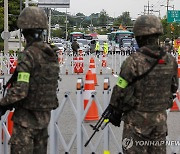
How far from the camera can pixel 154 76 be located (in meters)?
4.73

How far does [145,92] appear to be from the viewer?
15.5ft

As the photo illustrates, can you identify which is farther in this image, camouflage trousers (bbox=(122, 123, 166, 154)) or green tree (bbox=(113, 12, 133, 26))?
green tree (bbox=(113, 12, 133, 26))

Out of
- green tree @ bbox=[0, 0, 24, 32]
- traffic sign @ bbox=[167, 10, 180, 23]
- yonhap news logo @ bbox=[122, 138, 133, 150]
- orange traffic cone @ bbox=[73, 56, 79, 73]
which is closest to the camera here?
yonhap news logo @ bbox=[122, 138, 133, 150]

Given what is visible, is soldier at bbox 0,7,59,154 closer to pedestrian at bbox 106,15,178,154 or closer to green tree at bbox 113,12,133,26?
pedestrian at bbox 106,15,178,154

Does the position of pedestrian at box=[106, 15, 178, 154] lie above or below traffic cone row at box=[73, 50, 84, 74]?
above

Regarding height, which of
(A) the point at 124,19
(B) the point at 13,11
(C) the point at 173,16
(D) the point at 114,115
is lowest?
(D) the point at 114,115

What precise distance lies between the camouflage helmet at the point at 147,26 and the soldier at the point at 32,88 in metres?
0.86

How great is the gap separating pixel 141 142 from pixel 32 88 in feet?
3.78

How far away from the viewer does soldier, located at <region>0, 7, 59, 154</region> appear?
15.5 feet

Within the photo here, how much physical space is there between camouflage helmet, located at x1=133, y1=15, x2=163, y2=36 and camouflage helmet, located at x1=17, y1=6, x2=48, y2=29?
91 centimetres

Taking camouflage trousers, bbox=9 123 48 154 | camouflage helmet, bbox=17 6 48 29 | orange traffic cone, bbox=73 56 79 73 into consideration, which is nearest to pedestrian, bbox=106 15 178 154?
camouflage trousers, bbox=9 123 48 154

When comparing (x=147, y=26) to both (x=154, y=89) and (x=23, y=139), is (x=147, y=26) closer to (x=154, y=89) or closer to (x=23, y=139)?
(x=154, y=89)

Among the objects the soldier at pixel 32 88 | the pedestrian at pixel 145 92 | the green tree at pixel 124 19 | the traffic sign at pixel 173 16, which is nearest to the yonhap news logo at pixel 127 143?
the pedestrian at pixel 145 92

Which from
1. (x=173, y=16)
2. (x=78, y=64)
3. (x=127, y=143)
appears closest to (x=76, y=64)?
(x=78, y=64)
